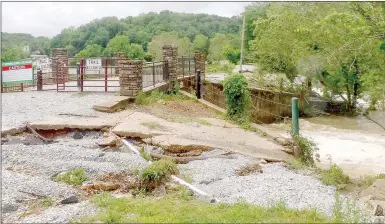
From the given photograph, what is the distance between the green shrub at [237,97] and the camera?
1368 cm

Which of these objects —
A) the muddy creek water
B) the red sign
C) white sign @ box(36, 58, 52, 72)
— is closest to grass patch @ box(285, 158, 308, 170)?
the muddy creek water

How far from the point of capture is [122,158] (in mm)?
8656

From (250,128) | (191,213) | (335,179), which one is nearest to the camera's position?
(191,213)

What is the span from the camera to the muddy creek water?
54.6ft

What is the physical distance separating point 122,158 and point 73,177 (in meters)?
1.32

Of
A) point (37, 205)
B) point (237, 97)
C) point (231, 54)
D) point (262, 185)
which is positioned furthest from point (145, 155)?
point (231, 54)

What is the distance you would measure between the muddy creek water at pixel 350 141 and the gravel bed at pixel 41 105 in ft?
24.3

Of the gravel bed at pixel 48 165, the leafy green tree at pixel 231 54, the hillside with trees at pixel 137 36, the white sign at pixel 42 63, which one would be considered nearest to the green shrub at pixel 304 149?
the gravel bed at pixel 48 165

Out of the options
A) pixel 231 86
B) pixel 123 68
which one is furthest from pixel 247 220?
pixel 123 68

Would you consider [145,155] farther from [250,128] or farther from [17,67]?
[17,67]

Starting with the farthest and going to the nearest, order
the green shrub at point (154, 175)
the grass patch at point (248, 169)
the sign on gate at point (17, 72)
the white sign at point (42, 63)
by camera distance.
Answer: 1. the white sign at point (42, 63)
2. the sign on gate at point (17, 72)
3. the grass patch at point (248, 169)
4. the green shrub at point (154, 175)

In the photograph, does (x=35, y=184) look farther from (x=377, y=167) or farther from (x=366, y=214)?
(x=377, y=167)

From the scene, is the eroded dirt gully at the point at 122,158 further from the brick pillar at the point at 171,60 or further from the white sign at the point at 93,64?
the brick pillar at the point at 171,60

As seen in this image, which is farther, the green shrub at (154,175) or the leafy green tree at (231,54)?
the leafy green tree at (231,54)
